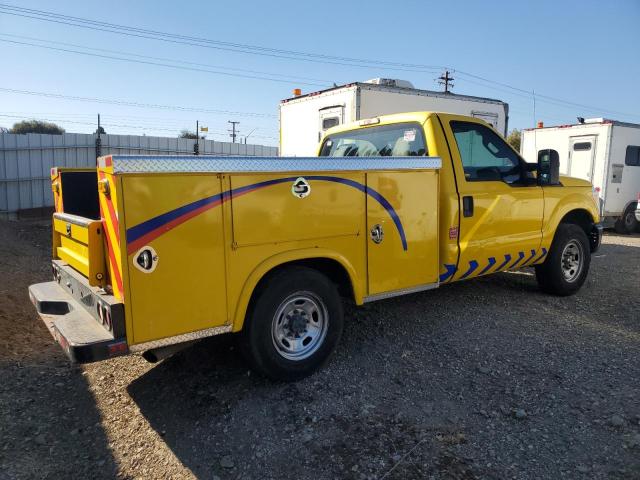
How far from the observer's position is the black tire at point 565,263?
6.01 m

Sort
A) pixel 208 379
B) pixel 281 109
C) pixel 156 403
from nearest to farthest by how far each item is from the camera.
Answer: pixel 156 403 → pixel 208 379 → pixel 281 109

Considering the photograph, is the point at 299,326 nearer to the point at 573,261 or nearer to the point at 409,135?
the point at 409,135

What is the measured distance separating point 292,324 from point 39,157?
12.2 m

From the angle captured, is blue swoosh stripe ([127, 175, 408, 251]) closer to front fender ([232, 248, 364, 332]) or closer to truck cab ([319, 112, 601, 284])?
front fender ([232, 248, 364, 332])

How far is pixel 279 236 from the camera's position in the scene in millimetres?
3611

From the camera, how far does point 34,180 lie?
42.9 feet

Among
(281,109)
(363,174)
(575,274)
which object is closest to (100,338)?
(363,174)

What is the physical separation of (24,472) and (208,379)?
1376mm

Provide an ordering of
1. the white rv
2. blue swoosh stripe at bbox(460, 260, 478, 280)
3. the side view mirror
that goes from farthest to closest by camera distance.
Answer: the white rv, the side view mirror, blue swoosh stripe at bbox(460, 260, 478, 280)

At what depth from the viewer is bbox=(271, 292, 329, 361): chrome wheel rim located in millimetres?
3773

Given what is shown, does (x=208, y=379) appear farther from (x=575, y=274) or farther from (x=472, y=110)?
(x=472, y=110)

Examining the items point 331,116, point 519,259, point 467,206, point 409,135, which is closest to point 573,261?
point 519,259

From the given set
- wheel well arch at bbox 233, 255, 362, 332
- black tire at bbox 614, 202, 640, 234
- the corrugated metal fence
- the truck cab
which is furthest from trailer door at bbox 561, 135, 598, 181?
wheel well arch at bbox 233, 255, 362, 332

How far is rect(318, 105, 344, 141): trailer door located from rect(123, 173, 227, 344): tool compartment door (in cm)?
617
